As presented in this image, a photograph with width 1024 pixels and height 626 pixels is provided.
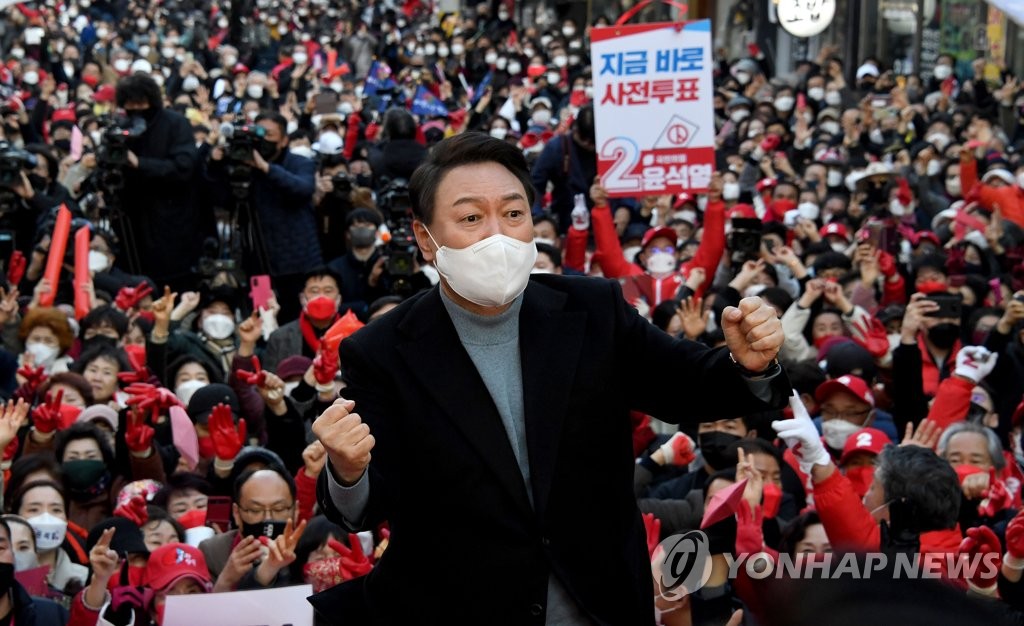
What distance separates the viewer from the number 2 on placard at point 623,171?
895 centimetres

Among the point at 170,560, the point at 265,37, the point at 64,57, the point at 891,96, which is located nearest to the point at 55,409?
the point at 170,560

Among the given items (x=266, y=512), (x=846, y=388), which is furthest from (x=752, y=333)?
(x=846, y=388)

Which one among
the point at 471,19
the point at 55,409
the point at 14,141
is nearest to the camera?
the point at 55,409

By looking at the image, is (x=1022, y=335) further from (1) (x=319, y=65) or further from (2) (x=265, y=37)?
(2) (x=265, y=37)

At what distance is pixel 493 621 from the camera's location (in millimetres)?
2432

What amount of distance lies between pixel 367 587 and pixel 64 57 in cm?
2072

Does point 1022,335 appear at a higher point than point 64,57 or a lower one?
lower

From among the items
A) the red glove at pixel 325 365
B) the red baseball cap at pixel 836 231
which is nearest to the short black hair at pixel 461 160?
the red glove at pixel 325 365

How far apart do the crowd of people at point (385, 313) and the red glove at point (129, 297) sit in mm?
23

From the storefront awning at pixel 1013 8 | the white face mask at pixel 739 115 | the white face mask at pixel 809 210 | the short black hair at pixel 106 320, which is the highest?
the storefront awning at pixel 1013 8

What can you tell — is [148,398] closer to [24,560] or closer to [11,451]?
[11,451]

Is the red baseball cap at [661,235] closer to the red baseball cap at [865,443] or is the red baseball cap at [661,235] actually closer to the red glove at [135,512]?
the red baseball cap at [865,443]

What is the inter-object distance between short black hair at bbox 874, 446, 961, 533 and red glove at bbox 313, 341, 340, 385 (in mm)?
2295

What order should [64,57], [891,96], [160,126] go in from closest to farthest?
[160,126]
[891,96]
[64,57]
